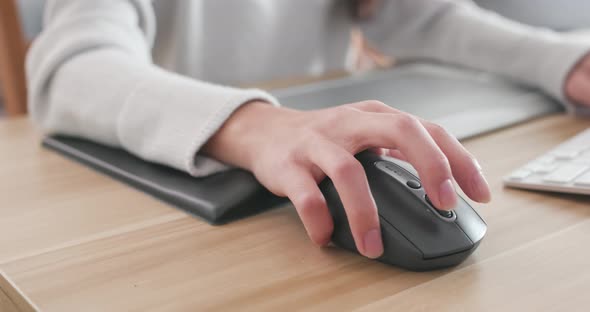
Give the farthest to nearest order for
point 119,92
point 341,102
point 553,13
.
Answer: point 553,13 → point 341,102 → point 119,92

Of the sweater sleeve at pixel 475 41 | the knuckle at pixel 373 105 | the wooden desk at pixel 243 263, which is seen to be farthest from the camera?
the sweater sleeve at pixel 475 41

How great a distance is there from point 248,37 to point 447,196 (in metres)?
0.73

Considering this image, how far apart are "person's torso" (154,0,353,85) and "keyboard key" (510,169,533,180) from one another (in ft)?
1.97

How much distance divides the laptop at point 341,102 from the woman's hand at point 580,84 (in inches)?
0.9

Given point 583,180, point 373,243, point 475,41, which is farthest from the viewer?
point 475,41

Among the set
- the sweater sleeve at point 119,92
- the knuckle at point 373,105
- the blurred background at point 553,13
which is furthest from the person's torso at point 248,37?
the knuckle at point 373,105

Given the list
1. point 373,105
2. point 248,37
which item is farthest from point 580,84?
point 248,37

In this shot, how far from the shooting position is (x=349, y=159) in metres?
0.44

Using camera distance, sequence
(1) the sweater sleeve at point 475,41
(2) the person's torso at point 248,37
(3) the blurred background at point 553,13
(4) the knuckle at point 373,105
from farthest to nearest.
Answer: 1. (3) the blurred background at point 553,13
2. (2) the person's torso at point 248,37
3. (1) the sweater sleeve at point 475,41
4. (4) the knuckle at point 373,105

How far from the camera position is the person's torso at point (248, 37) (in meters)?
1.03

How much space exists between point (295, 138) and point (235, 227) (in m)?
0.08

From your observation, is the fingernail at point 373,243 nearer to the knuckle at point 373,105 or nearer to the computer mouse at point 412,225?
the computer mouse at point 412,225

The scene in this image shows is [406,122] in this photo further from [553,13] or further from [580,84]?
[553,13]

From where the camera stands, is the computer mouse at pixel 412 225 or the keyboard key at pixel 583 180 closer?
the computer mouse at pixel 412 225
